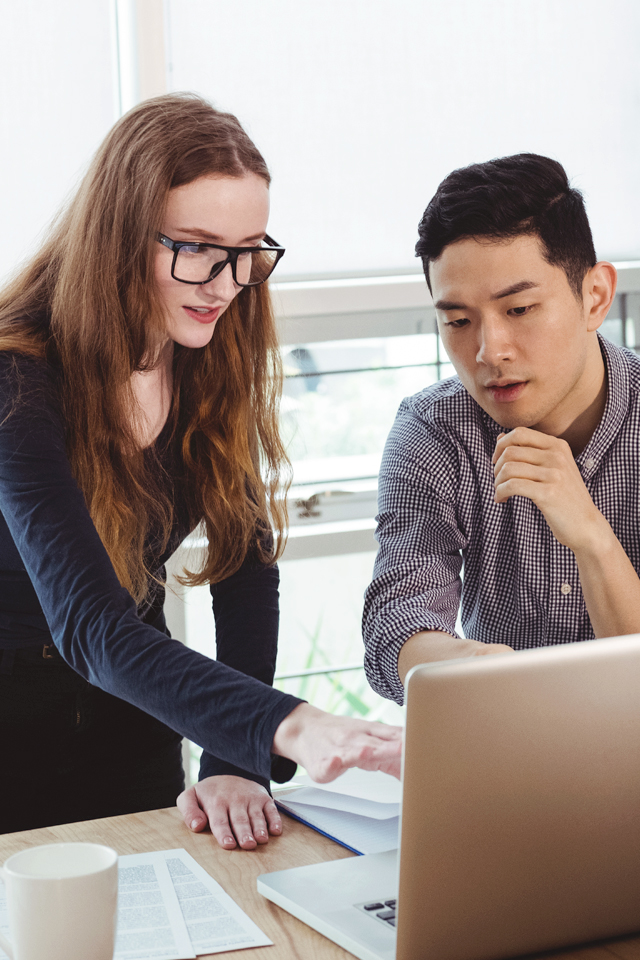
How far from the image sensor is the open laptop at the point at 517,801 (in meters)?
0.74

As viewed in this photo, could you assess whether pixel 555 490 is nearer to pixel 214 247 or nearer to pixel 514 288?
pixel 514 288

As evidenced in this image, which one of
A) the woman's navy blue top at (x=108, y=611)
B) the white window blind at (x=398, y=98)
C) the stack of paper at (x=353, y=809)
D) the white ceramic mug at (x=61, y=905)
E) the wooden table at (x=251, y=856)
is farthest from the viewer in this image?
the white window blind at (x=398, y=98)

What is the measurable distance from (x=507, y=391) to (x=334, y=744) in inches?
29.6

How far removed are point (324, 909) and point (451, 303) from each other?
34.2 inches

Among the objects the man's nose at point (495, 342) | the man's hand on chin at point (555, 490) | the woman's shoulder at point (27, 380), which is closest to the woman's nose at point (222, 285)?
the woman's shoulder at point (27, 380)

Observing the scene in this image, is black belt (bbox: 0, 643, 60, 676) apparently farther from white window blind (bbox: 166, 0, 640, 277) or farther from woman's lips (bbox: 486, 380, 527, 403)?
white window blind (bbox: 166, 0, 640, 277)

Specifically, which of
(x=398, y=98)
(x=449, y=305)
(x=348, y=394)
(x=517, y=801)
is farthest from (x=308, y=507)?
(x=517, y=801)

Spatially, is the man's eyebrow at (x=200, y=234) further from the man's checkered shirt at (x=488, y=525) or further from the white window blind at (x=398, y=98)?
the white window blind at (x=398, y=98)

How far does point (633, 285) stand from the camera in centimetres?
287

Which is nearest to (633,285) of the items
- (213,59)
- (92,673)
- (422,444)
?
(213,59)

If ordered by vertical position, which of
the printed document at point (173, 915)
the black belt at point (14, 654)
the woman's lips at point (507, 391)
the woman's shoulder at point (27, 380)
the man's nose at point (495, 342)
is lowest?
the printed document at point (173, 915)

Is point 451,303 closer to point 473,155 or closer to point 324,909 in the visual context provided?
point 324,909

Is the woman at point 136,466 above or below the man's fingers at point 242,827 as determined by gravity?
above

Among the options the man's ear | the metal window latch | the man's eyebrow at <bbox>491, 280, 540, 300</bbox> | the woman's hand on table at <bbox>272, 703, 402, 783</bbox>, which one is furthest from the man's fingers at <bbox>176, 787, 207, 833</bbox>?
the metal window latch
